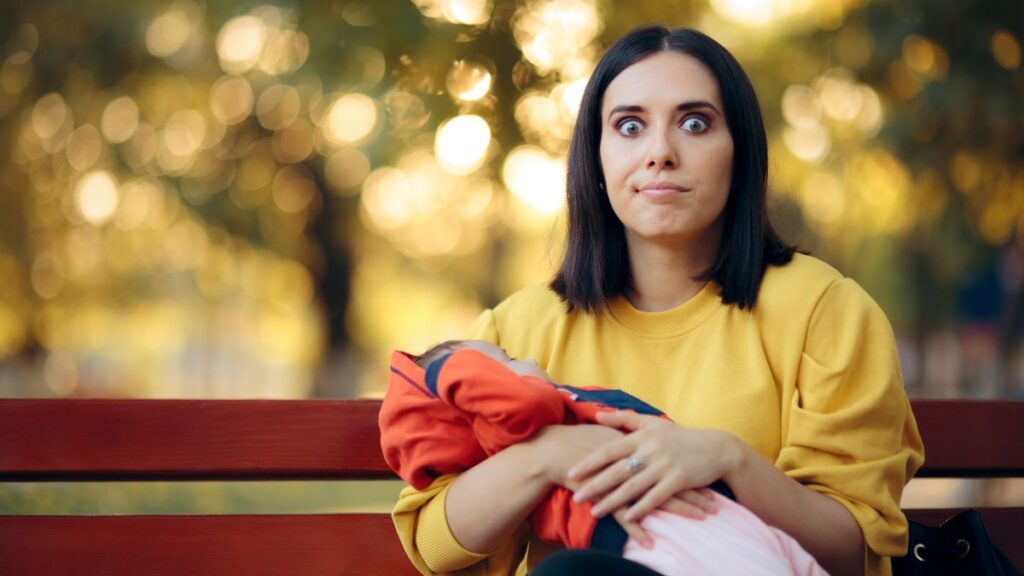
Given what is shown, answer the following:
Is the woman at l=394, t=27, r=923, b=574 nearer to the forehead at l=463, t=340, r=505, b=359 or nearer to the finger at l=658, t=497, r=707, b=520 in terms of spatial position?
the finger at l=658, t=497, r=707, b=520

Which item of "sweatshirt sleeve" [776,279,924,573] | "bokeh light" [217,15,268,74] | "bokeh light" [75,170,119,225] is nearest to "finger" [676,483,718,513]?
"sweatshirt sleeve" [776,279,924,573]

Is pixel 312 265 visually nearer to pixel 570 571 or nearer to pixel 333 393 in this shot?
pixel 333 393

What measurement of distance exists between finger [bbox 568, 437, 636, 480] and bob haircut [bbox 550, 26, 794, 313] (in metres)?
0.50

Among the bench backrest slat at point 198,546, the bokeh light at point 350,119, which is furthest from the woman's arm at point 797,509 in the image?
the bokeh light at point 350,119

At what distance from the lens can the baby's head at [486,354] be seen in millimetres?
2305

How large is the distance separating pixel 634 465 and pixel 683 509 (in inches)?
4.7

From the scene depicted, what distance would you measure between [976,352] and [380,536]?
64.0 ft

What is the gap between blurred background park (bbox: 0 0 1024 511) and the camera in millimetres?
6707

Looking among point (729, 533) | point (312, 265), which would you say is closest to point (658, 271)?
point (729, 533)

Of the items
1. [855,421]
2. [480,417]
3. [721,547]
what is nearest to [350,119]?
[480,417]

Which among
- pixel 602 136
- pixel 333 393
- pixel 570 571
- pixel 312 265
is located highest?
pixel 602 136

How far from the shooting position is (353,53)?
666 centimetres

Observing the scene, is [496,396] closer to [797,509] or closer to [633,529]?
[633,529]

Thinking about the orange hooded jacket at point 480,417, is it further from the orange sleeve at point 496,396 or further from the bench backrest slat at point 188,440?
the bench backrest slat at point 188,440
